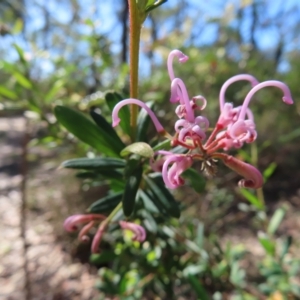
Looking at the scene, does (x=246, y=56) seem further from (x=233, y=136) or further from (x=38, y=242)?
(x=233, y=136)

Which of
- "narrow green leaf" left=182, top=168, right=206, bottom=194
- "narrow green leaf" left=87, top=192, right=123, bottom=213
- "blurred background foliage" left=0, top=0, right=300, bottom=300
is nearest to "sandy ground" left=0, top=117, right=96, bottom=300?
"blurred background foliage" left=0, top=0, right=300, bottom=300

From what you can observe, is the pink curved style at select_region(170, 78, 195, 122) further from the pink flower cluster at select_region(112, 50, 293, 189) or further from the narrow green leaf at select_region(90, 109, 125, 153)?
the narrow green leaf at select_region(90, 109, 125, 153)

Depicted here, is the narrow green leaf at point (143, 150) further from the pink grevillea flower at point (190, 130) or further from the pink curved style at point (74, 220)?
the pink curved style at point (74, 220)

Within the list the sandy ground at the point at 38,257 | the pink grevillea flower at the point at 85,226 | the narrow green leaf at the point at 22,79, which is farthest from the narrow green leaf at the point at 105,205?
the sandy ground at the point at 38,257

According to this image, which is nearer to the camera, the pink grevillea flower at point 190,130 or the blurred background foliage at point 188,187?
the pink grevillea flower at point 190,130

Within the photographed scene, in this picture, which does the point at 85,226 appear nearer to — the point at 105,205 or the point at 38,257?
the point at 105,205

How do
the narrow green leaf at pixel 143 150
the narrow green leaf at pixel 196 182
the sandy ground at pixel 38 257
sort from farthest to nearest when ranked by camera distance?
1. the sandy ground at pixel 38 257
2. the narrow green leaf at pixel 196 182
3. the narrow green leaf at pixel 143 150

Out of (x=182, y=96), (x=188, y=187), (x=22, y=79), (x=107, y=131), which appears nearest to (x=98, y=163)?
(x=107, y=131)
